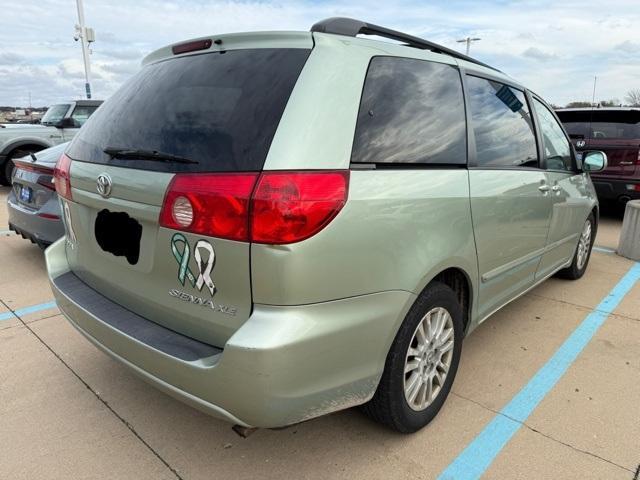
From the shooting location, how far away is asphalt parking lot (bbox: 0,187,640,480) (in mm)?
2156

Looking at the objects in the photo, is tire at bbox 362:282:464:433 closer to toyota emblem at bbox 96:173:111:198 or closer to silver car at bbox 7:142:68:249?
toyota emblem at bbox 96:173:111:198

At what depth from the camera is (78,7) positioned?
1917cm

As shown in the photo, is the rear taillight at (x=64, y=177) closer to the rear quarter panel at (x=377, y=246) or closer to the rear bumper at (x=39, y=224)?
the rear quarter panel at (x=377, y=246)

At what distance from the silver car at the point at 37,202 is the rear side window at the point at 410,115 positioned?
3287 mm

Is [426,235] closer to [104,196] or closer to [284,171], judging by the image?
[284,171]

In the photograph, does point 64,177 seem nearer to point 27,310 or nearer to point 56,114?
point 27,310

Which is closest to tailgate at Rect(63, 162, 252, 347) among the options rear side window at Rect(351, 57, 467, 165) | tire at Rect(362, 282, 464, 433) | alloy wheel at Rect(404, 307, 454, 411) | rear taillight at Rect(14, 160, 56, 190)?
rear side window at Rect(351, 57, 467, 165)

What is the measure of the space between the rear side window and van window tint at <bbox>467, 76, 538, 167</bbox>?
18 centimetres

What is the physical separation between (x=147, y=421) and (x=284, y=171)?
1557 mm

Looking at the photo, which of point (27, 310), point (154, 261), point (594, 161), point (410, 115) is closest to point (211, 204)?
point (154, 261)

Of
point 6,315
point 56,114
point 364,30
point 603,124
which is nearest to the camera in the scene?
point 364,30

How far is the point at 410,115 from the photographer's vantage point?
2.19m

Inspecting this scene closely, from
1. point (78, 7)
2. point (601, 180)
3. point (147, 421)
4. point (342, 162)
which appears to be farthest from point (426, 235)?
point (78, 7)

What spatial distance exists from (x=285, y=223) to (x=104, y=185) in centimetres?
92
